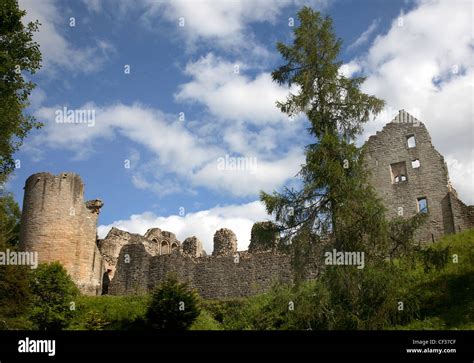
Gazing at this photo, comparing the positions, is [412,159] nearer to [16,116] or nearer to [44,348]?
[16,116]

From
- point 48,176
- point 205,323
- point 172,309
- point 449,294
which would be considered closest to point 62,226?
point 48,176

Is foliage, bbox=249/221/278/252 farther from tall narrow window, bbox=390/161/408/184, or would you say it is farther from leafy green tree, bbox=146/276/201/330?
tall narrow window, bbox=390/161/408/184

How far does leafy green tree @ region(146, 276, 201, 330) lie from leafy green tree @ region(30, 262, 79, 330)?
346 cm

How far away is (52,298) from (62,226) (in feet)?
27.6

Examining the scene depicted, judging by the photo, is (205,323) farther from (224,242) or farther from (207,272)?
(224,242)

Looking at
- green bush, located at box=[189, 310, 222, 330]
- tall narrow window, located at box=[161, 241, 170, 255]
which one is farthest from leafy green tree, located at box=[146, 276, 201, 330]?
tall narrow window, located at box=[161, 241, 170, 255]

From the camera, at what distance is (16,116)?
19078mm

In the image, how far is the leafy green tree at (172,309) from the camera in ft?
65.1

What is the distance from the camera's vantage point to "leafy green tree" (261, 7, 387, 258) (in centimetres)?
1456

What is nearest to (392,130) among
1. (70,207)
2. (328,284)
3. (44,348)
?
(328,284)

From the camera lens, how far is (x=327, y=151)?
49.2 ft

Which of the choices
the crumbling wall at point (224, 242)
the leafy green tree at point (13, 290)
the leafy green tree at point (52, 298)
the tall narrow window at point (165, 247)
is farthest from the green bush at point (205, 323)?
the tall narrow window at point (165, 247)

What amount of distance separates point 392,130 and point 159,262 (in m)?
14.3

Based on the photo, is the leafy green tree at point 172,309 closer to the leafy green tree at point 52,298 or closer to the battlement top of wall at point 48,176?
the leafy green tree at point 52,298
